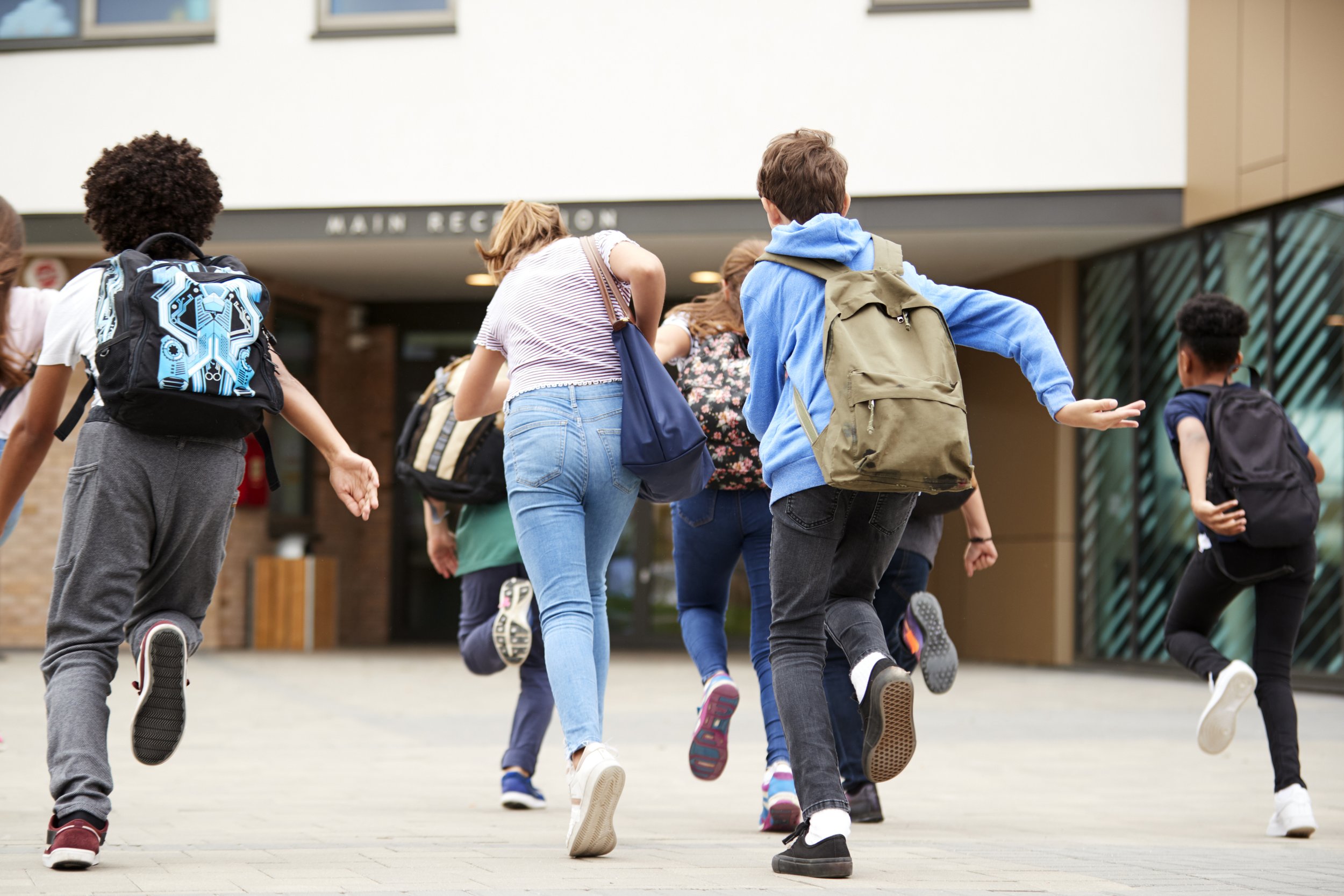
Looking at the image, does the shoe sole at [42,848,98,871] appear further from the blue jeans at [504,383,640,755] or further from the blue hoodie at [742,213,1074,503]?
the blue hoodie at [742,213,1074,503]

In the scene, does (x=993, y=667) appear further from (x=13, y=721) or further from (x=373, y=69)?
(x=13, y=721)

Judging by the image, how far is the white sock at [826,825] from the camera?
3.27m

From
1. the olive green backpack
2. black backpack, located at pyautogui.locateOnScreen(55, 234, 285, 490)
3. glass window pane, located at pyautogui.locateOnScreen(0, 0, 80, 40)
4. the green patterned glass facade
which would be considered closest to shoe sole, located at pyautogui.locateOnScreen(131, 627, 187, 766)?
black backpack, located at pyautogui.locateOnScreen(55, 234, 285, 490)

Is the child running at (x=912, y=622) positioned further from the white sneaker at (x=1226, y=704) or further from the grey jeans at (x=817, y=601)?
the grey jeans at (x=817, y=601)

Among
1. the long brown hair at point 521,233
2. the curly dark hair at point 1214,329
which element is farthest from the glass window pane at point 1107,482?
the long brown hair at point 521,233

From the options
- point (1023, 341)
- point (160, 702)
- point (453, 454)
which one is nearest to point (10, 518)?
point (160, 702)

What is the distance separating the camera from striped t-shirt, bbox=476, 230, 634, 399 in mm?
3883

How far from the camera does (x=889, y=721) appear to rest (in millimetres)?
3271

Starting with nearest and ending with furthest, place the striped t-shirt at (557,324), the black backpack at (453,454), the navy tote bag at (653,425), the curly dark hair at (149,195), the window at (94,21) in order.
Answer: the curly dark hair at (149,195) → the navy tote bag at (653,425) → the striped t-shirt at (557,324) → the black backpack at (453,454) → the window at (94,21)

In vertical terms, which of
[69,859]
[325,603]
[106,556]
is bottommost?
[325,603]

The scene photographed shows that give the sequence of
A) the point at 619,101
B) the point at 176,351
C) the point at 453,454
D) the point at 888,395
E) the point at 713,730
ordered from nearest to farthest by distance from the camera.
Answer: the point at 888,395 < the point at 176,351 < the point at 713,730 < the point at 453,454 < the point at 619,101

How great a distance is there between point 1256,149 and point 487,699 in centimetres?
685

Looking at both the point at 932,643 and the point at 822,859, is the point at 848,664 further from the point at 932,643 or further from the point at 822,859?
the point at 822,859

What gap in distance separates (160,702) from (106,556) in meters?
0.36
